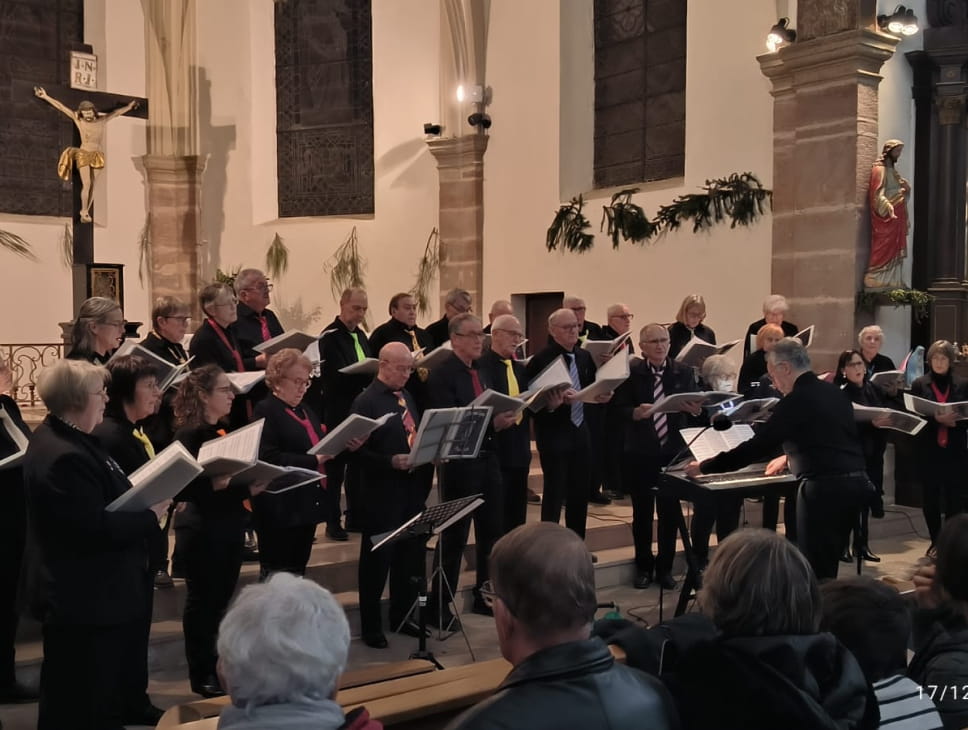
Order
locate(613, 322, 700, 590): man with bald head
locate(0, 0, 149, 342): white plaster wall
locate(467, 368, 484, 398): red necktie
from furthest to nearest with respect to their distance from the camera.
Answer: locate(0, 0, 149, 342): white plaster wall < locate(613, 322, 700, 590): man with bald head < locate(467, 368, 484, 398): red necktie

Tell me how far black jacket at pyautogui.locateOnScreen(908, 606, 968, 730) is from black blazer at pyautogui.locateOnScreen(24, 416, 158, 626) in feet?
8.08

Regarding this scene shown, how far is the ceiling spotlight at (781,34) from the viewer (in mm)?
9523

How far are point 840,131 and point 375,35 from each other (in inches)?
278

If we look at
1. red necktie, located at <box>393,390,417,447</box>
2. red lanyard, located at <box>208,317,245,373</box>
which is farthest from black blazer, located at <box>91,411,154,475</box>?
red lanyard, located at <box>208,317,245,373</box>

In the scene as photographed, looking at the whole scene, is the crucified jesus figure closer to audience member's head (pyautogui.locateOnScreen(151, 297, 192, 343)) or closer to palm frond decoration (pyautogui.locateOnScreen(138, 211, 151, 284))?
palm frond decoration (pyautogui.locateOnScreen(138, 211, 151, 284))

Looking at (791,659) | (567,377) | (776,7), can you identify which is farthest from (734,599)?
(776,7)

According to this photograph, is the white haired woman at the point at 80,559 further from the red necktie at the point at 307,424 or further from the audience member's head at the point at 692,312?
the audience member's head at the point at 692,312

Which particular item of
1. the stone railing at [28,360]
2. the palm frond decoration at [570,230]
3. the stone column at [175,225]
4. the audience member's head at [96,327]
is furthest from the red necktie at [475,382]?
the stone column at [175,225]

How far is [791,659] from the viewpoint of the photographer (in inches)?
81.0

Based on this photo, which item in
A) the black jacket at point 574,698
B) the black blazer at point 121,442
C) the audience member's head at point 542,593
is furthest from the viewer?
the black blazer at point 121,442

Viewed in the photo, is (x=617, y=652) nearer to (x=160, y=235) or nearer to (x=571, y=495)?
(x=571, y=495)

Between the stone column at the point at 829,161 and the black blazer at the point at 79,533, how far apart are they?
7293mm

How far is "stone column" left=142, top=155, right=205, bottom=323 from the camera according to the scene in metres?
14.5

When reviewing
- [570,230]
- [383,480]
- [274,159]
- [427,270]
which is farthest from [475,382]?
[274,159]
